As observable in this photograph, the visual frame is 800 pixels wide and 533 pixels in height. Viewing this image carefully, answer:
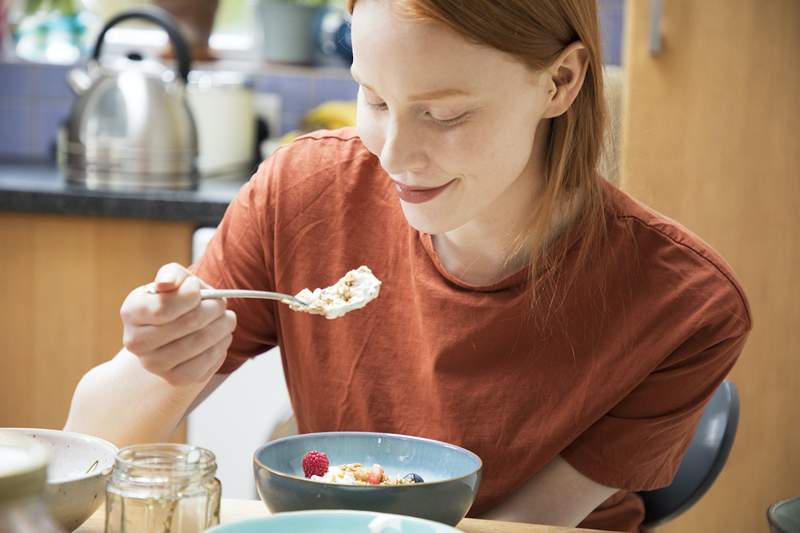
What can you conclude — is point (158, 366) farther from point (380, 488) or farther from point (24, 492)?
point (24, 492)

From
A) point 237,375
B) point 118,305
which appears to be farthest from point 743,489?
point 118,305

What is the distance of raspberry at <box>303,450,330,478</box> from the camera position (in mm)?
987

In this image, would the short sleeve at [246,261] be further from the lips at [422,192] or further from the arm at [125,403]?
the lips at [422,192]

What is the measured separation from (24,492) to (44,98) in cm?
267

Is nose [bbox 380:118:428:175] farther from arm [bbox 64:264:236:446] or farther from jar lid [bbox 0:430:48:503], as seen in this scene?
jar lid [bbox 0:430:48:503]

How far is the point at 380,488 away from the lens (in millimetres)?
876

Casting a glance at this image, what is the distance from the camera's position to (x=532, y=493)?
1.22m

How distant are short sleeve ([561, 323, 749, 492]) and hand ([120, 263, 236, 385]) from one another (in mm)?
417

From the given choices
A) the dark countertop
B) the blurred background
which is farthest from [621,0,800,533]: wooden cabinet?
the dark countertop

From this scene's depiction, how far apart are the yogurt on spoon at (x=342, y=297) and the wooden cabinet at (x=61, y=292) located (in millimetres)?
1203

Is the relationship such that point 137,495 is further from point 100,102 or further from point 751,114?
point 751,114

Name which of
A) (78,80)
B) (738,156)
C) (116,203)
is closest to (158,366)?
(116,203)

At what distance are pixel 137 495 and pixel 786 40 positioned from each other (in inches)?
78.6

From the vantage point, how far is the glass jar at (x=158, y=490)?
2.63 feet
